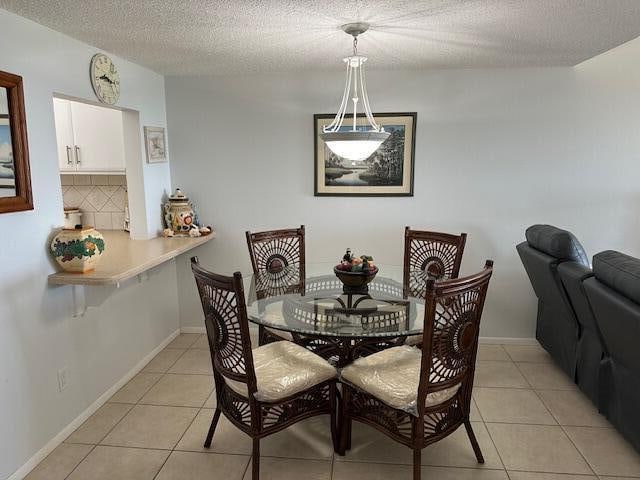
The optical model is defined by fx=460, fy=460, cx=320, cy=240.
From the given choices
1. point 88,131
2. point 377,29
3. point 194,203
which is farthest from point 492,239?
point 88,131

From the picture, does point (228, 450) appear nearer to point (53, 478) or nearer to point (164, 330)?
point (53, 478)

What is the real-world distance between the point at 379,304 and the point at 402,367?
1.16ft

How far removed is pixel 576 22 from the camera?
233cm

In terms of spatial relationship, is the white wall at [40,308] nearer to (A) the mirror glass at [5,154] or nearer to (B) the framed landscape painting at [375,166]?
(A) the mirror glass at [5,154]

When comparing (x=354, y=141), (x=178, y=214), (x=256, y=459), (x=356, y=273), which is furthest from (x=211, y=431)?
(x=178, y=214)

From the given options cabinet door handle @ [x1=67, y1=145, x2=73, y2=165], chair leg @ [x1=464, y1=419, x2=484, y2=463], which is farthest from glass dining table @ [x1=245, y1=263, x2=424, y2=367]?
cabinet door handle @ [x1=67, y1=145, x2=73, y2=165]

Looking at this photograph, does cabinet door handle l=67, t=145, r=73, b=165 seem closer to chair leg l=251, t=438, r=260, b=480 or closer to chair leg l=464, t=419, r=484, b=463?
chair leg l=251, t=438, r=260, b=480

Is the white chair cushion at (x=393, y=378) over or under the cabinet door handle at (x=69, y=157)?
under

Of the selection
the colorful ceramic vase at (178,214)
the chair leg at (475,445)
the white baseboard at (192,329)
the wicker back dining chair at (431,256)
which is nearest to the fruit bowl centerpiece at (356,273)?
the wicker back dining chair at (431,256)

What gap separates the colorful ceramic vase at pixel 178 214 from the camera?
3631 millimetres

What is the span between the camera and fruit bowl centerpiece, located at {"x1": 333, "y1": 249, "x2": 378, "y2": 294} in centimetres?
261

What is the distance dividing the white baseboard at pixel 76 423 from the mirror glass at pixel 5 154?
1304 mm

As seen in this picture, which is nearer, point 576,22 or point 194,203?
point 576,22

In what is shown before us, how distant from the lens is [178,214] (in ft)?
11.9
